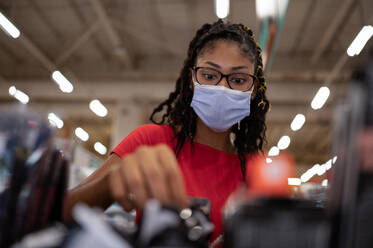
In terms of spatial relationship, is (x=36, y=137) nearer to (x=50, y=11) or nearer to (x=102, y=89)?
(x=50, y=11)

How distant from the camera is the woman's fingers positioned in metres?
0.52

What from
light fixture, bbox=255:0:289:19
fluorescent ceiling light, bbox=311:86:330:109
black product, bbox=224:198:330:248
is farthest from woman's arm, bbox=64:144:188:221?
fluorescent ceiling light, bbox=311:86:330:109

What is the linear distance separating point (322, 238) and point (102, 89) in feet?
30.3

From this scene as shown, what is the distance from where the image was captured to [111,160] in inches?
53.4

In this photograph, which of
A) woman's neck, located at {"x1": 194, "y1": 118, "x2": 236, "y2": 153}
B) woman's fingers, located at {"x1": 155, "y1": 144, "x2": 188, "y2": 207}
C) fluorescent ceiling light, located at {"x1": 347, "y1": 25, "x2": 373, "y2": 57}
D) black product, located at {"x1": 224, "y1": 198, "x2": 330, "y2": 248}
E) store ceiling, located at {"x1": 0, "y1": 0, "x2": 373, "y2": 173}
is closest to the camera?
black product, located at {"x1": 224, "y1": 198, "x2": 330, "y2": 248}

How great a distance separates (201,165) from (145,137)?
283 millimetres

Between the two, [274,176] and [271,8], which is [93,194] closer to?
[274,176]

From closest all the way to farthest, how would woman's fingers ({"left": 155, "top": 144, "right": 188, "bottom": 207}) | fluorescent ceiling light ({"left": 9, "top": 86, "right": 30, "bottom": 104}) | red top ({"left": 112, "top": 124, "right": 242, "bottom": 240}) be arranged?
woman's fingers ({"left": 155, "top": 144, "right": 188, "bottom": 207}), fluorescent ceiling light ({"left": 9, "top": 86, "right": 30, "bottom": 104}), red top ({"left": 112, "top": 124, "right": 242, "bottom": 240})

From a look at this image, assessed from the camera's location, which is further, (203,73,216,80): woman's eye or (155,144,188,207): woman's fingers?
(203,73,216,80): woman's eye

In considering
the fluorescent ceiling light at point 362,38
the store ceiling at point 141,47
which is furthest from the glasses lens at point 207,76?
the store ceiling at point 141,47

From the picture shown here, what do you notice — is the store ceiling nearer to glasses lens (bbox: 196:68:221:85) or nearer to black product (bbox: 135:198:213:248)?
glasses lens (bbox: 196:68:221:85)

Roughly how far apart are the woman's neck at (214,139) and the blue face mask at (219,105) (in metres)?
0.03

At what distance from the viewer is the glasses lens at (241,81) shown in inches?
62.0

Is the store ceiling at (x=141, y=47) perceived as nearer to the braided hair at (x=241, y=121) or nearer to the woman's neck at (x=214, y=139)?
the braided hair at (x=241, y=121)
